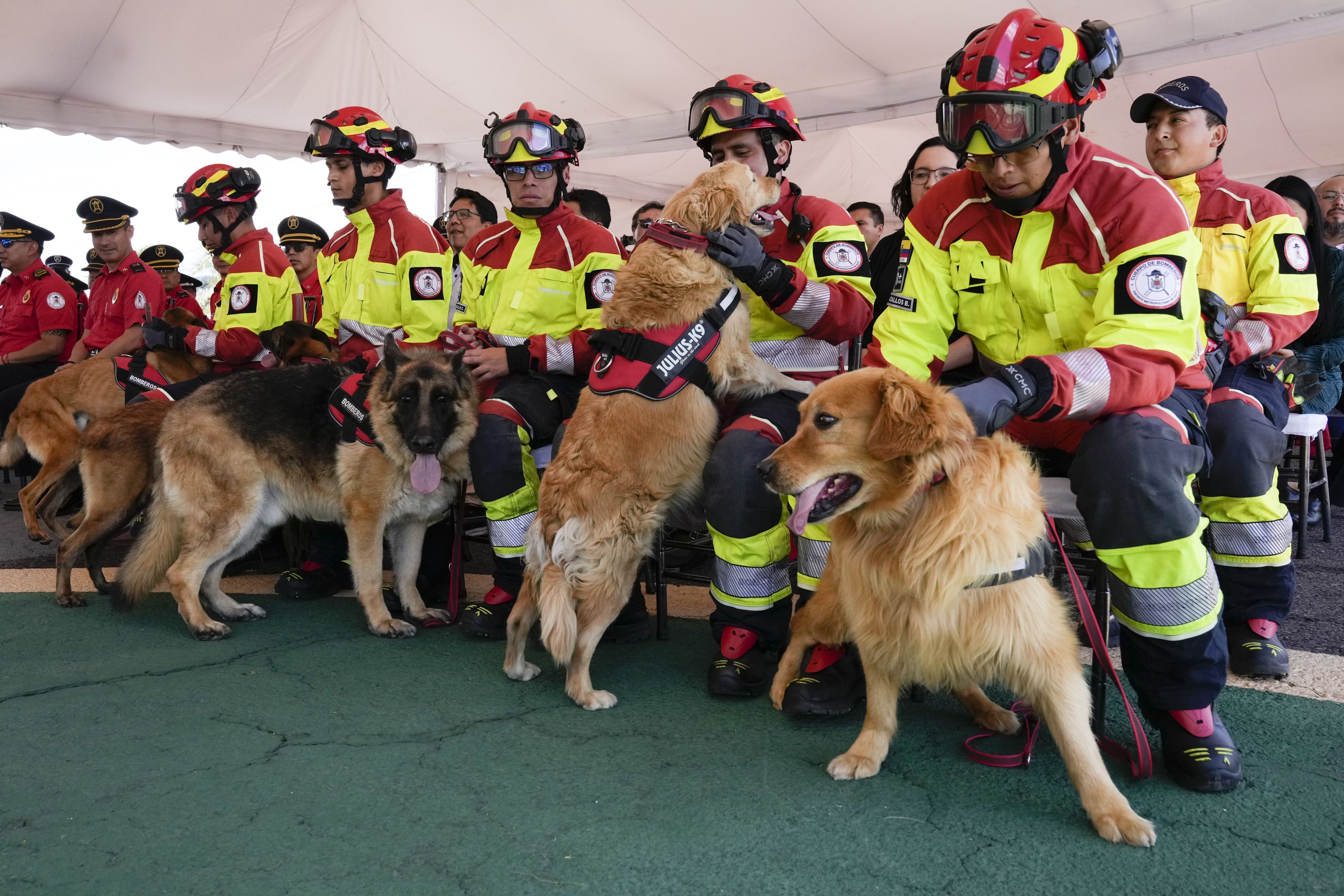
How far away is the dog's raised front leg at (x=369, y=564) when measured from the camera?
11.5 feet

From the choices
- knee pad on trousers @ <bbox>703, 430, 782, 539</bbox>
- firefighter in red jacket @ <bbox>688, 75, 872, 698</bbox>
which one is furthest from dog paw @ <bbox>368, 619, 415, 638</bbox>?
knee pad on trousers @ <bbox>703, 430, 782, 539</bbox>

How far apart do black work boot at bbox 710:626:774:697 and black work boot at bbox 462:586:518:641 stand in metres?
0.97

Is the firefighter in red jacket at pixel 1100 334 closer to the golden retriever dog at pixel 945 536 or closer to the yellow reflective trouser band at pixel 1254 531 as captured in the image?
the golden retriever dog at pixel 945 536

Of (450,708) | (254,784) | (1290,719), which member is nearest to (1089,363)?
(1290,719)

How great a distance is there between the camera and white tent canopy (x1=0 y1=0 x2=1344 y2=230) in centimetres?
615

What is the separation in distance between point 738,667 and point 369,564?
1.68m

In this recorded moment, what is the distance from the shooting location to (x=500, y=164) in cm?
380

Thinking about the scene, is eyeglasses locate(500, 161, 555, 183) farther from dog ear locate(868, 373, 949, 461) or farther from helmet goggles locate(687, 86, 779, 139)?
dog ear locate(868, 373, 949, 461)

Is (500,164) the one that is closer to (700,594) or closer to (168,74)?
(700,594)

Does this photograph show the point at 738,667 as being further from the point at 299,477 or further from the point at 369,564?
the point at 299,477

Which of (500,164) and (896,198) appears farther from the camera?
(896,198)

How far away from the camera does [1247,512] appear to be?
9.56ft

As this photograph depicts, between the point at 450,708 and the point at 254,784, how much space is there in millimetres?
638

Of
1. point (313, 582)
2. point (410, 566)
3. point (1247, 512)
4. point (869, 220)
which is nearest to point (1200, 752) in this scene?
point (1247, 512)
